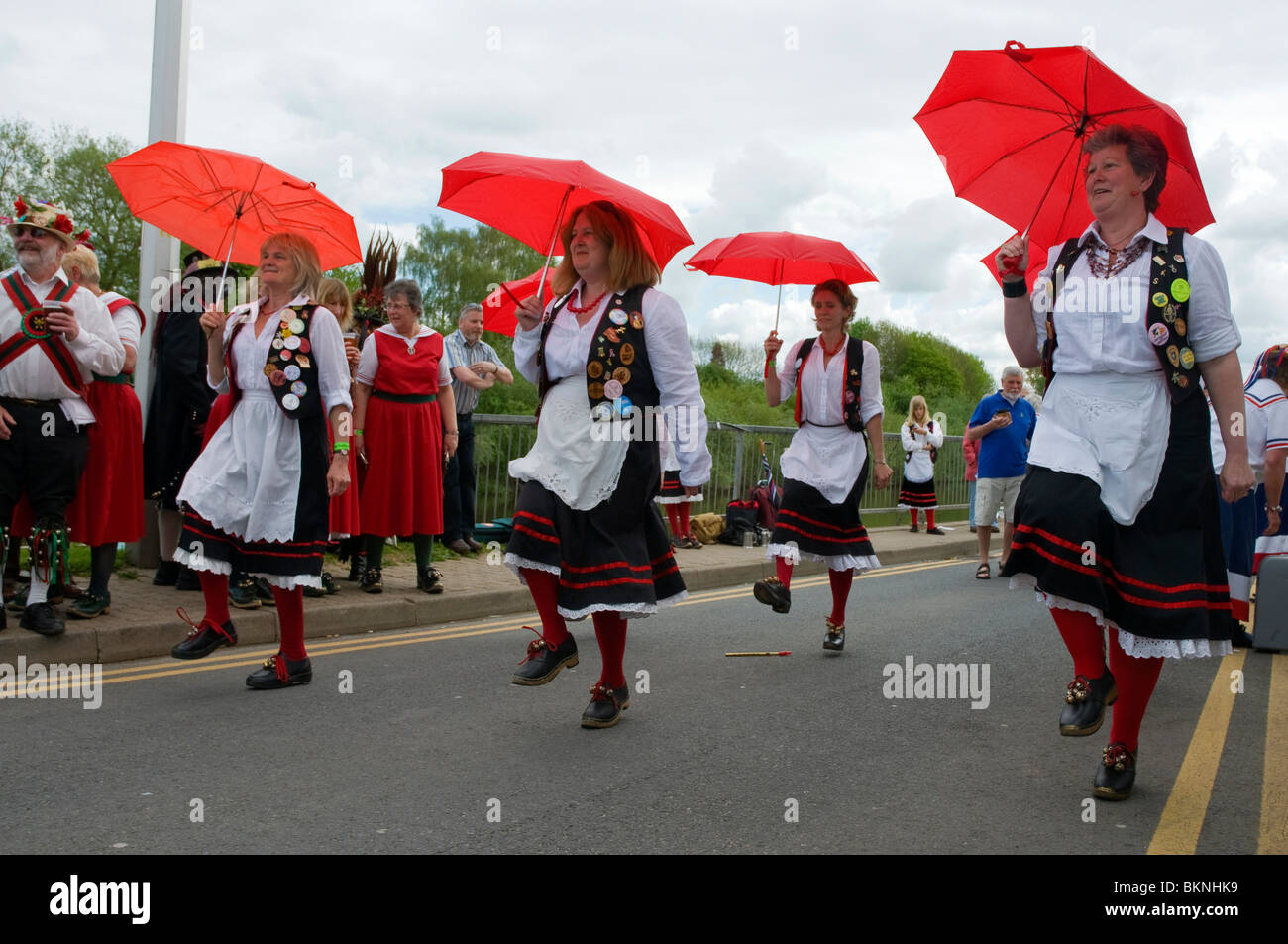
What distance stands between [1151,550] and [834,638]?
3291mm

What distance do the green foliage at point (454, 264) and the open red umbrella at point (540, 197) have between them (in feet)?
185

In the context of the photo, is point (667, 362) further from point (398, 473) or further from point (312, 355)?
point (398, 473)

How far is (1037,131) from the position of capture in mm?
4684

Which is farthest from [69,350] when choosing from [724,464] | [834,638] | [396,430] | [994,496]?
[724,464]

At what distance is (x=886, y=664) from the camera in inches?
263

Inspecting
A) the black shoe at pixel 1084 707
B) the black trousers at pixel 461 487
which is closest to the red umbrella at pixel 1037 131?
the black shoe at pixel 1084 707

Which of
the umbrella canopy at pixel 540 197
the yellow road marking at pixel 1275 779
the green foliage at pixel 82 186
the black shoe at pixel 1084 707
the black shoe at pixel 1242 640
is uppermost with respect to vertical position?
the green foliage at pixel 82 186

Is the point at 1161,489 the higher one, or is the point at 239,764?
the point at 1161,489

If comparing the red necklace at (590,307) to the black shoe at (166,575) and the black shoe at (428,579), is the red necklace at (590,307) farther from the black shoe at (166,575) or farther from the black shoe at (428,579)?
the black shoe at (166,575)

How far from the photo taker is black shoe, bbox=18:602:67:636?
5953 mm

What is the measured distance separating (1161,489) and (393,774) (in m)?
2.88

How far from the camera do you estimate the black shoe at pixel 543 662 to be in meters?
4.88

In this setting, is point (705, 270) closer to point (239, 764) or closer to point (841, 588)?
point (841, 588)

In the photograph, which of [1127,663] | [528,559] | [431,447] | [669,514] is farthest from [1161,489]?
[669,514]
